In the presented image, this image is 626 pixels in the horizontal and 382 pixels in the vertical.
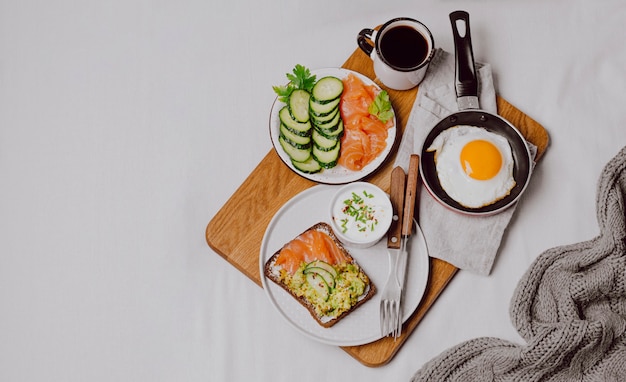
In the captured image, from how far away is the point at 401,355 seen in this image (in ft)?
6.90

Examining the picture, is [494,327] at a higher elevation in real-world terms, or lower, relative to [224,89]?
lower

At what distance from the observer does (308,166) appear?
82.4 inches

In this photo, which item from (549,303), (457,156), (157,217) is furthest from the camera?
(157,217)

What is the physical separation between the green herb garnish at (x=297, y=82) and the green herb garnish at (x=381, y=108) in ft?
0.73

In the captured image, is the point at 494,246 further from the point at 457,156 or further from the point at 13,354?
the point at 13,354

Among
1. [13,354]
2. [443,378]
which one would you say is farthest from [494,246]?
[13,354]

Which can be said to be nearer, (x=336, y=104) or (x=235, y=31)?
(x=336, y=104)

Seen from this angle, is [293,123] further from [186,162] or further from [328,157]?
[186,162]

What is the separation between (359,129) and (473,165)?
39 centimetres

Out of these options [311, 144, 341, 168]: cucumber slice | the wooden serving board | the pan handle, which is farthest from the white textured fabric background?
[311, 144, 341, 168]: cucumber slice

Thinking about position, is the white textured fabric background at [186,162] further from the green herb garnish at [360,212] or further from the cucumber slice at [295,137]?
the green herb garnish at [360,212]

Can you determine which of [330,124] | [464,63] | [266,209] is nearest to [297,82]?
[330,124]

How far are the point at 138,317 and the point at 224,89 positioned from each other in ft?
2.89

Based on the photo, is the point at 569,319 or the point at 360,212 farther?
the point at 360,212
